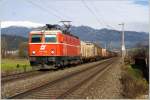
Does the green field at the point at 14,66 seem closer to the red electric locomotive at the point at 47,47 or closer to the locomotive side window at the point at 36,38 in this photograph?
the red electric locomotive at the point at 47,47

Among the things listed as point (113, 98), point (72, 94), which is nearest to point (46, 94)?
point (72, 94)

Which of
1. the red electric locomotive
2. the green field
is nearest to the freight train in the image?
the red electric locomotive

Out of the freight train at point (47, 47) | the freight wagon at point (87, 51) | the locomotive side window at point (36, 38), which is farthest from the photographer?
the freight wagon at point (87, 51)

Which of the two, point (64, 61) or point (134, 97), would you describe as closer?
point (134, 97)

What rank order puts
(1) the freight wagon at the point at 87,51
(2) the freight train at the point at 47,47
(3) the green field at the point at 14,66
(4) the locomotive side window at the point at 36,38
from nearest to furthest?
(2) the freight train at the point at 47,47
(4) the locomotive side window at the point at 36,38
(3) the green field at the point at 14,66
(1) the freight wagon at the point at 87,51

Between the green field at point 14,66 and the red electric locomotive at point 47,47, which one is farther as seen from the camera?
the green field at point 14,66

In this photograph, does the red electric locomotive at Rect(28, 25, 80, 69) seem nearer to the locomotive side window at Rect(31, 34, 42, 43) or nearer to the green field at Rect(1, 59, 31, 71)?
the locomotive side window at Rect(31, 34, 42, 43)

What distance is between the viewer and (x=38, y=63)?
105 ft

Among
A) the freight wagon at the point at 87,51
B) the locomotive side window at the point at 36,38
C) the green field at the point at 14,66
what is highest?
the locomotive side window at the point at 36,38

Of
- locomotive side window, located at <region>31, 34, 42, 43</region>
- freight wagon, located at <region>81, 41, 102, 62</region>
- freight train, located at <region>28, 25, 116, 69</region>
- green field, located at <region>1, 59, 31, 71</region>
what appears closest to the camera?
freight train, located at <region>28, 25, 116, 69</region>

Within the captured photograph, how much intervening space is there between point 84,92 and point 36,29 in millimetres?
17871

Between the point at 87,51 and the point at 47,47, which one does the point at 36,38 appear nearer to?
the point at 47,47

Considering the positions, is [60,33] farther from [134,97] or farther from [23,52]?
[23,52]

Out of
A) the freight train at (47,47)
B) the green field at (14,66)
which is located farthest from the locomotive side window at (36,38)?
the green field at (14,66)
